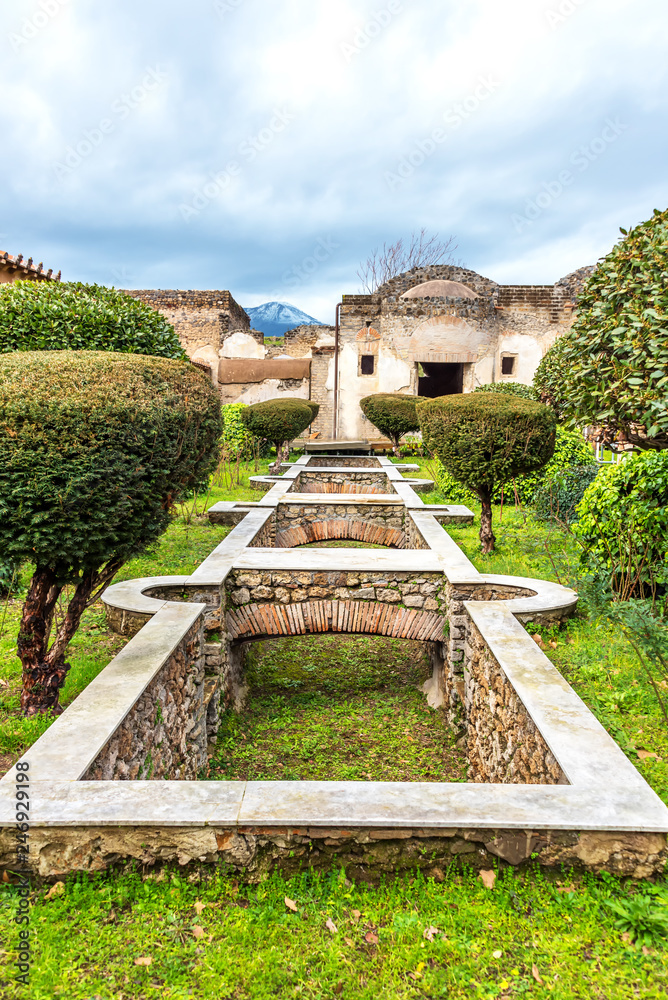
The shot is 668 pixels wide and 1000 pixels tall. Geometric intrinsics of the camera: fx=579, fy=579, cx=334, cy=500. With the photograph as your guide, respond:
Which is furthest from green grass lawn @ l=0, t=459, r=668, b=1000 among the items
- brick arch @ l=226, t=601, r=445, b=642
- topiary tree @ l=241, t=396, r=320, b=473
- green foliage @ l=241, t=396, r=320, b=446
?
green foliage @ l=241, t=396, r=320, b=446

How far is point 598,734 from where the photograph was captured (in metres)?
2.57

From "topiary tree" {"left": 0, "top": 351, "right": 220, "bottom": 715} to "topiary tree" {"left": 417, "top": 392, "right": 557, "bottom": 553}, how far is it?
3.44 m

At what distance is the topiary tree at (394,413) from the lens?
15.7m

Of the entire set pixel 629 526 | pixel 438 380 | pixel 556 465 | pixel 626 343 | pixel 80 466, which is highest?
pixel 438 380

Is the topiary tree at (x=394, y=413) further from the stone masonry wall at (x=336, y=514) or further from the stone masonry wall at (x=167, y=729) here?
the stone masonry wall at (x=167, y=729)

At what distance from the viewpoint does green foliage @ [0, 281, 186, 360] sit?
408cm

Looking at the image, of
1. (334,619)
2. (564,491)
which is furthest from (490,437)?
(334,619)

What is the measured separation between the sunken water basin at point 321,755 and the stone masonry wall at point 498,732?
16 millimetres

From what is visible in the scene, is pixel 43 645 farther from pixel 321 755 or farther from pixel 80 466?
pixel 321 755

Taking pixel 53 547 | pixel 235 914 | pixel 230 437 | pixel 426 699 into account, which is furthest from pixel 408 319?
pixel 235 914

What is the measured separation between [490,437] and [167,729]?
14.2 feet

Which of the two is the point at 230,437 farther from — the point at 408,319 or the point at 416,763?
the point at 416,763

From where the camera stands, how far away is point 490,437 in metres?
6.08

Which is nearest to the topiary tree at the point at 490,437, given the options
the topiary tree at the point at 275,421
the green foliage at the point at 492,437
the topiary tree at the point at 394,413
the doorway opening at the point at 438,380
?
the green foliage at the point at 492,437
